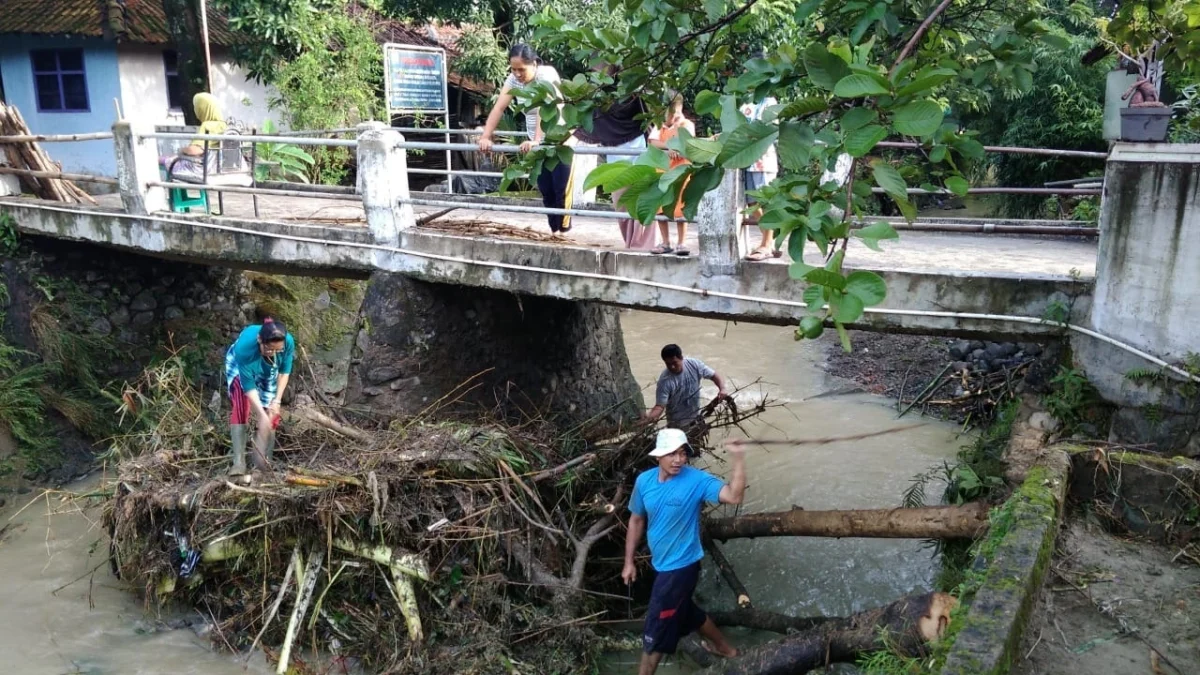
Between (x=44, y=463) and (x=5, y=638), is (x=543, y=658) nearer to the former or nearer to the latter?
(x=5, y=638)

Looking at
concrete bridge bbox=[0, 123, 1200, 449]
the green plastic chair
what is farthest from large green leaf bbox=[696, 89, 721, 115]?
the green plastic chair

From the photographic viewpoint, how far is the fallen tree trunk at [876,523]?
5.55 metres

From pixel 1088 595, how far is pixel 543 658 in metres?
3.30

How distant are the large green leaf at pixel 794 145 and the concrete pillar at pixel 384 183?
568cm

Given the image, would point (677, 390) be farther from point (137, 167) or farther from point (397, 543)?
point (137, 167)

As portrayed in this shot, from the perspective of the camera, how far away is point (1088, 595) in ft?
15.1

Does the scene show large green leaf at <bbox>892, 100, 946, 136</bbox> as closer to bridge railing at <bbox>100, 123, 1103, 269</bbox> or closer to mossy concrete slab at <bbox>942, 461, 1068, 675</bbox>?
mossy concrete slab at <bbox>942, 461, 1068, 675</bbox>

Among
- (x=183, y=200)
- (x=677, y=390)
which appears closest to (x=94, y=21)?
(x=183, y=200)

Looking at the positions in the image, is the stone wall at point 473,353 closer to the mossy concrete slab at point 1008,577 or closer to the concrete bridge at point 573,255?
the concrete bridge at point 573,255

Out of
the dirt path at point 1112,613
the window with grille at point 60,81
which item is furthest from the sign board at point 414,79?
the dirt path at point 1112,613

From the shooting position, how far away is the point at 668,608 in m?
6.05

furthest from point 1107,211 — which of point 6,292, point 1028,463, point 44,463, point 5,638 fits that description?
point 6,292

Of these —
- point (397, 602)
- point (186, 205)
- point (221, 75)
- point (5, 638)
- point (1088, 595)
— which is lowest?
point (5, 638)

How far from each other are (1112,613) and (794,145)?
3112mm
